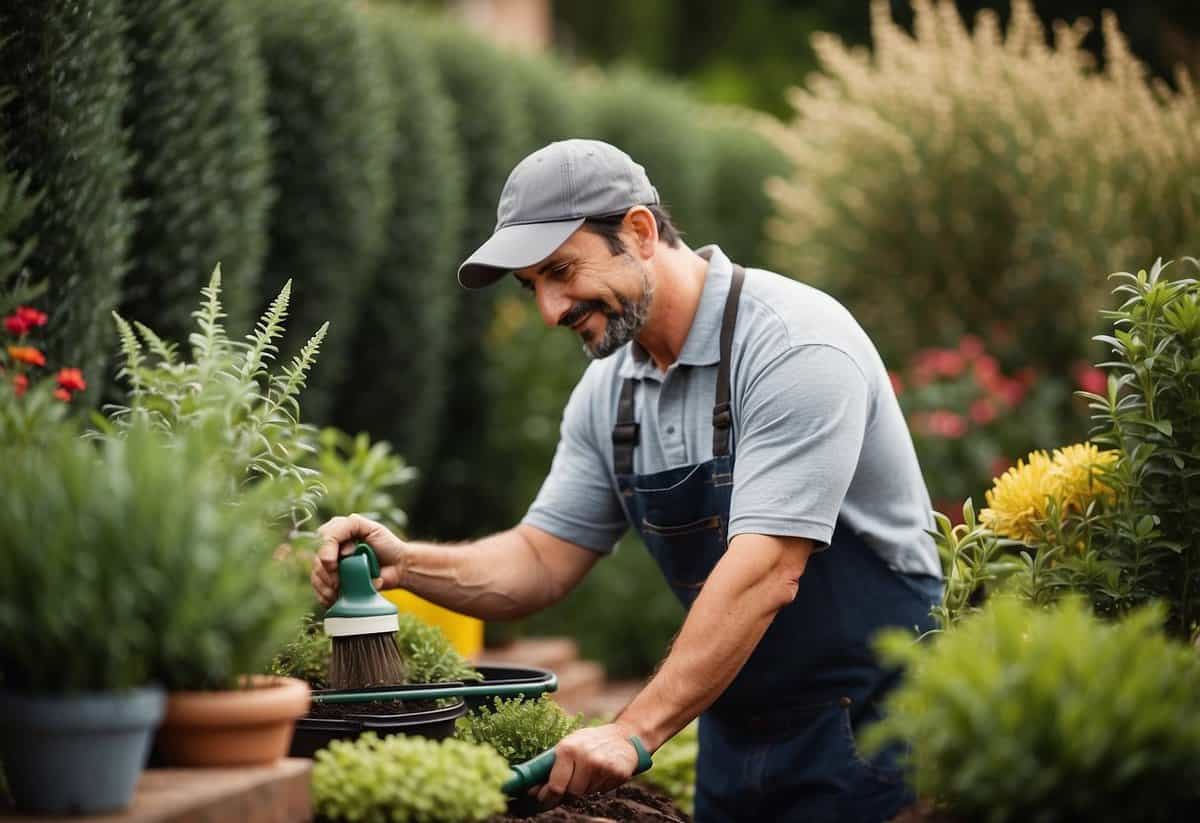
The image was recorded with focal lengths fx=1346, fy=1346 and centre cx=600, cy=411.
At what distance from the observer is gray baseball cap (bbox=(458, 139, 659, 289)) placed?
2.64m

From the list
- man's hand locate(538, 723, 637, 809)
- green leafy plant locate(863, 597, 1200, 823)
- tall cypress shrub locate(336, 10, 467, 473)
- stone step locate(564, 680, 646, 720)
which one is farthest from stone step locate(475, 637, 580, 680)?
green leafy plant locate(863, 597, 1200, 823)

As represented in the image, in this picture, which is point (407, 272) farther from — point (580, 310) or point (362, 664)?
point (362, 664)

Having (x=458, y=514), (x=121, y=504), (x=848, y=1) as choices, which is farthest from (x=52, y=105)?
(x=848, y=1)

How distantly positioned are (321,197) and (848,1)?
6306 millimetres

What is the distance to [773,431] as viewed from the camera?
8.43 ft

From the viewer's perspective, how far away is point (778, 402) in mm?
2586

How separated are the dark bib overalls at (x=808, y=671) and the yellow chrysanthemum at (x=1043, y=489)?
40 cm

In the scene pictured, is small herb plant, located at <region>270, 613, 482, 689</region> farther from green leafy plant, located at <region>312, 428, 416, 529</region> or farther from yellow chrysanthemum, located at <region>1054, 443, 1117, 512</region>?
yellow chrysanthemum, located at <region>1054, 443, 1117, 512</region>

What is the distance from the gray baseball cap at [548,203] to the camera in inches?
104

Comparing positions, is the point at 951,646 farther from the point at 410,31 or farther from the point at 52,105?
the point at 410,31

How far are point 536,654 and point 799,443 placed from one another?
3660 millimetres

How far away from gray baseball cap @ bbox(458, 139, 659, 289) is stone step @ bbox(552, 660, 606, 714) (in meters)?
3.13

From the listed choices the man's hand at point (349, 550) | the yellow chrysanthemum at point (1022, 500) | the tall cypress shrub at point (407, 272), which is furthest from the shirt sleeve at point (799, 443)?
the tall cypress shrub at point (407, 272)

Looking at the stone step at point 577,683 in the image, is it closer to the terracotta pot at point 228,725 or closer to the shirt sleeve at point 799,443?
the shirt sleeve at point 799,443
